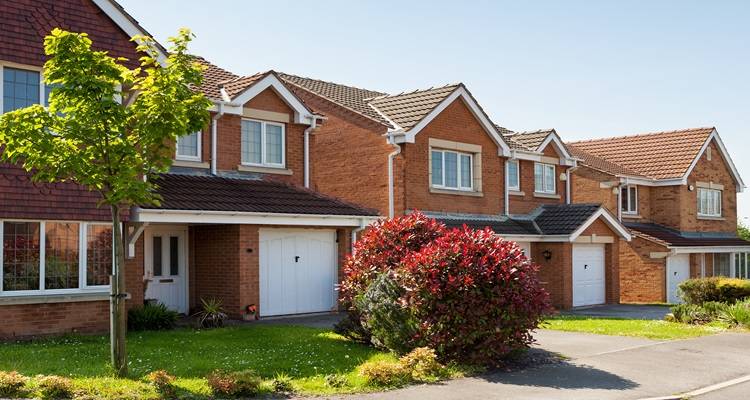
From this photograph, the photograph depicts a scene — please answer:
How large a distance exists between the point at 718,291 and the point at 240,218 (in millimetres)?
13100

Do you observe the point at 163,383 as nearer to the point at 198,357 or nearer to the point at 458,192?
the point at 198,357

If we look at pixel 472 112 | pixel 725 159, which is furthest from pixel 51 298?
pixel 725 159

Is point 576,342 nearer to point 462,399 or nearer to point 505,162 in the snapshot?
point 462,399

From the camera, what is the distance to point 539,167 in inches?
1180

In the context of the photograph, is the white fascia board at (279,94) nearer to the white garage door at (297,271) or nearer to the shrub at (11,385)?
the white garage door at (297,271)

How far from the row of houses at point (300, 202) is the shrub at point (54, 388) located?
5288 mm

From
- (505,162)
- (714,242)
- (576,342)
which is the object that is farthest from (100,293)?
(714,242)

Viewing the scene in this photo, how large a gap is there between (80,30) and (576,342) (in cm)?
1157

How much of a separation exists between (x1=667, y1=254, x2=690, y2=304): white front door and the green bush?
10017mm

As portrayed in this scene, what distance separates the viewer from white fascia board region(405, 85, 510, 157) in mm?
23306

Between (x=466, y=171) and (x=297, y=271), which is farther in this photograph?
(x=466, y=171)

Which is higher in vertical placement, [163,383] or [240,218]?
[240,218]

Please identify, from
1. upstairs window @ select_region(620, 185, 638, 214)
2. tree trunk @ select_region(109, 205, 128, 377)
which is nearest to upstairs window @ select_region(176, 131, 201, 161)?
tree trunk @ select_region(109, 205, 128, 377)

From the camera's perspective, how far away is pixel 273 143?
70.1 ft
